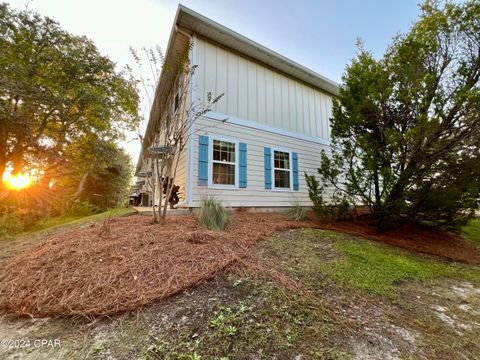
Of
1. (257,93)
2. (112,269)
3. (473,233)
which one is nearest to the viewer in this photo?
(112,269)

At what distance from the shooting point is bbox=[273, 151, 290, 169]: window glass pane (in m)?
7.23

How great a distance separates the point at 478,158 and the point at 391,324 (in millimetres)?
4773

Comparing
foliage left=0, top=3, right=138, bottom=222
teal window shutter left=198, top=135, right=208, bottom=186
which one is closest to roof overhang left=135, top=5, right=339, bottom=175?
teal window shutter left=198, top=135, right=208, bottom=186

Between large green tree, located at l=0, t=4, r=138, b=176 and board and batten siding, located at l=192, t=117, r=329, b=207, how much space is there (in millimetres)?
3142

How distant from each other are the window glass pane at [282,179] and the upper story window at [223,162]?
1.77m

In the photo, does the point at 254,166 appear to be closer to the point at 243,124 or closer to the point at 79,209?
the point at 243,124

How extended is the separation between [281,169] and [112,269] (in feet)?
19.7

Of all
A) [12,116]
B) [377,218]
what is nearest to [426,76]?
[377,218]

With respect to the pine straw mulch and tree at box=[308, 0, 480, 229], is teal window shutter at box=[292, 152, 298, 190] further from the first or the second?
the pine straw mulch

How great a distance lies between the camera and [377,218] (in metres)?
5.07

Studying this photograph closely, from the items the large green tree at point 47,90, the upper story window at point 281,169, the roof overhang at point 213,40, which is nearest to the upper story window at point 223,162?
the upper story window at point 281,169

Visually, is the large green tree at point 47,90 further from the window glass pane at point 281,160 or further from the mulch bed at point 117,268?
the window glass pane at point 281,160

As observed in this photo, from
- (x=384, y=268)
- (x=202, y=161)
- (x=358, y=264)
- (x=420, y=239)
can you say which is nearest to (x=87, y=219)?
(x=202, y=161)

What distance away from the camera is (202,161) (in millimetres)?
5742
